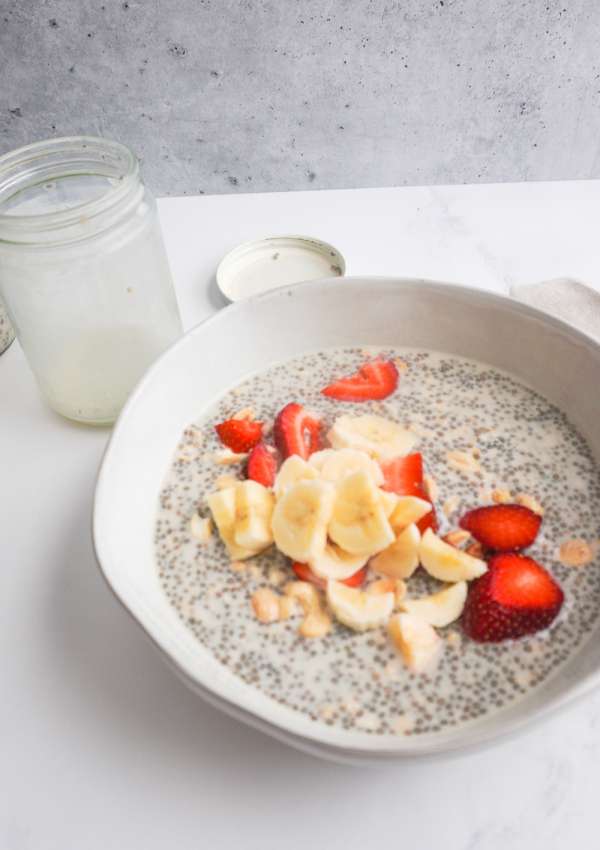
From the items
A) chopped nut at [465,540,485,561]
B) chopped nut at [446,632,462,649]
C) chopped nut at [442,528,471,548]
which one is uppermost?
chopped nut at [442,528,471,548]

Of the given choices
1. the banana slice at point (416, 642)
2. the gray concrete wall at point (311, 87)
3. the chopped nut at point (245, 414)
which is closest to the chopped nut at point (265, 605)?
the banana slice at point (416, 642)

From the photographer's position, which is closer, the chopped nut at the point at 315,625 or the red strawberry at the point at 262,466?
the chopped nut at the point at 315,625

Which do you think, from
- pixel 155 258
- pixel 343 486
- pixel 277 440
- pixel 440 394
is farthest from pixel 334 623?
pixel 155 258

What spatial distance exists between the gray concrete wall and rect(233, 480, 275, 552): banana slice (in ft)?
2.74

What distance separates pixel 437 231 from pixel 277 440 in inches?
25.1

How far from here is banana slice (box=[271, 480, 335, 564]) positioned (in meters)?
0.71

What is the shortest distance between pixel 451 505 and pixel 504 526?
61mm

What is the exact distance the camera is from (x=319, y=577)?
71cm

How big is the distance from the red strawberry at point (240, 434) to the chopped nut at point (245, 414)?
0.6 inches

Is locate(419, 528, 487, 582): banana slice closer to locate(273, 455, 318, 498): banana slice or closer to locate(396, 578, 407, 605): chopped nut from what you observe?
locate(396, 578, 407, 605): chopped nut

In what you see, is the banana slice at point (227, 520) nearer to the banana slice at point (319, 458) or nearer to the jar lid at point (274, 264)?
the banana slice at point (319, 458)

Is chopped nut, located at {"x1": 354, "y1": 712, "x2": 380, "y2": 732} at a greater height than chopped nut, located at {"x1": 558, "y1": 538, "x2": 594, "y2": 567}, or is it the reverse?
chopped nut, located at {"x1": 558, "y1": 538, "x2": 594, "y2": 567}

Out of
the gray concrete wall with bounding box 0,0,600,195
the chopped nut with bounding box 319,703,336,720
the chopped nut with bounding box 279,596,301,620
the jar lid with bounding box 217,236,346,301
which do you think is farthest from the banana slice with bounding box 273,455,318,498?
the gray concrete wall with bounding box 0,0,600,195

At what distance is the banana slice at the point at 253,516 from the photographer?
0.73 metres
